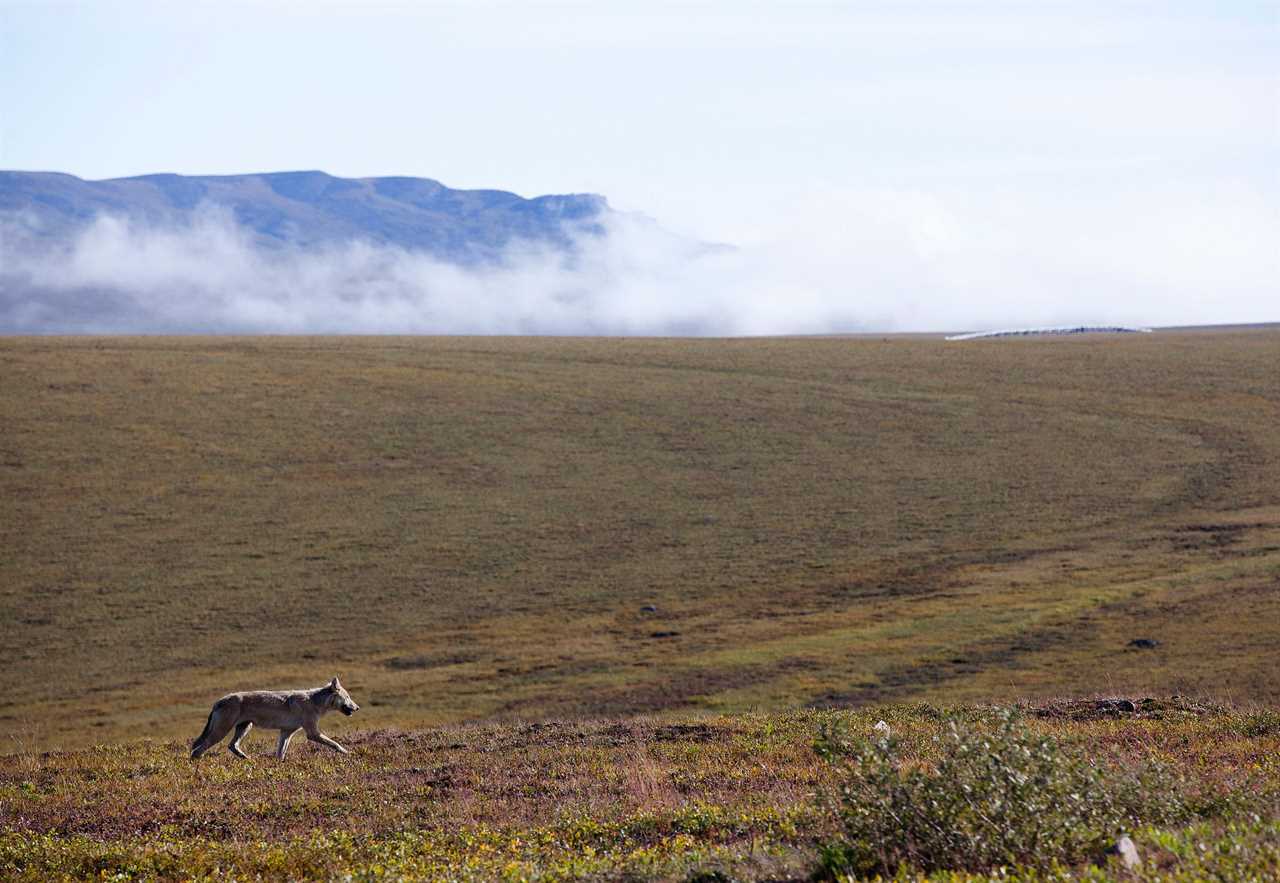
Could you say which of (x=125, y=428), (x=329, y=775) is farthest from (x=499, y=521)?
(x=329, y=775)

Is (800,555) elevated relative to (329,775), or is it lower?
lower

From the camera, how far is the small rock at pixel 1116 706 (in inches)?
676

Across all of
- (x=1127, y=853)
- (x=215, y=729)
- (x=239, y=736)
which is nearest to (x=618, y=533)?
(x=239, y=736)

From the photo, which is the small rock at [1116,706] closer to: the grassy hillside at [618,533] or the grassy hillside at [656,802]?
the grassy hillside at [656,802]

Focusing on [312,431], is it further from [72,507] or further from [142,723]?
[142,723]

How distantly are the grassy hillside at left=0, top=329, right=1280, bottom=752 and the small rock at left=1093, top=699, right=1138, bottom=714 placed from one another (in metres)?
9.15

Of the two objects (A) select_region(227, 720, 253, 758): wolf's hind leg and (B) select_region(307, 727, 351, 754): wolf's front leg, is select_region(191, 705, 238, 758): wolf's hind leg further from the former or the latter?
(B) select_region(307, 727, 351, 754): wolf's front leg

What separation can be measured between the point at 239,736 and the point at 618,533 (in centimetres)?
3452

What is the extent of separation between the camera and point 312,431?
6788cm

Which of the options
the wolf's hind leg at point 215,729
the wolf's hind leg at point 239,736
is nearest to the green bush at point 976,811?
the wolf's hind leg at point 215,729

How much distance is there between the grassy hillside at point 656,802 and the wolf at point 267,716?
0.36m

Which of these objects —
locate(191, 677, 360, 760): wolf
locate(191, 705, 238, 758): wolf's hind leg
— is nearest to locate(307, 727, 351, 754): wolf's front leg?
locate(191, 677, 360, 760): wolf

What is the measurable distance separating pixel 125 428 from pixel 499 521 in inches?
956

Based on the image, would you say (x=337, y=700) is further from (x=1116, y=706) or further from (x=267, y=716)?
(x=1116, y=706)
